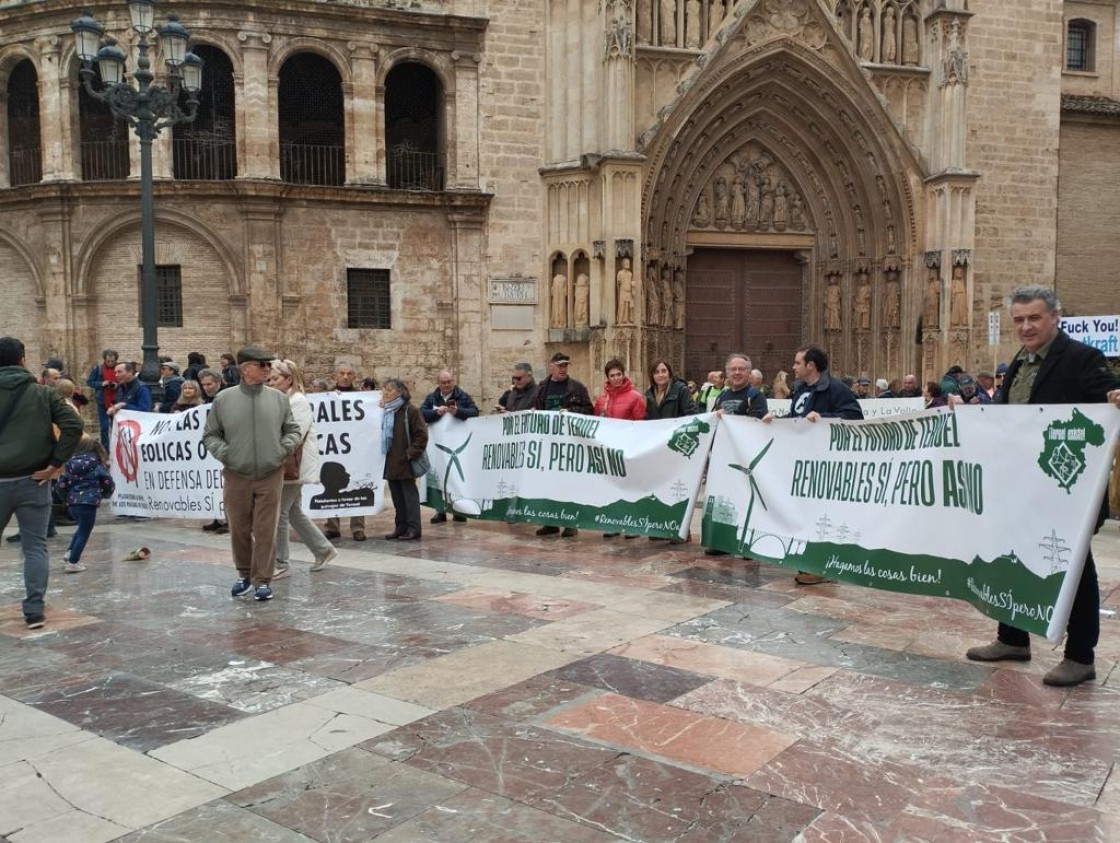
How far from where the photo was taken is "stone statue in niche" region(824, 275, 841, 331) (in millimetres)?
24109

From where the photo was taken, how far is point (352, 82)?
21.2 m

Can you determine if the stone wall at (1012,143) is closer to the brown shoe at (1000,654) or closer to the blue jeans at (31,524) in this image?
the brown shoe at (1000,654)

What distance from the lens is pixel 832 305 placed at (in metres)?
24.2

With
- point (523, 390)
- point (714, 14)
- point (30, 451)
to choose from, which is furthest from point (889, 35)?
point (30, 451)

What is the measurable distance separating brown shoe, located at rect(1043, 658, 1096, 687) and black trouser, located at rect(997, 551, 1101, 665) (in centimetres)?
3

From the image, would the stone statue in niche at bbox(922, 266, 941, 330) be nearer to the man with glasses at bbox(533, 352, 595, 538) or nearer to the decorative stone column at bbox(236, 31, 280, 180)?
the man with glasses at bbox(533, 352, 595, 538)

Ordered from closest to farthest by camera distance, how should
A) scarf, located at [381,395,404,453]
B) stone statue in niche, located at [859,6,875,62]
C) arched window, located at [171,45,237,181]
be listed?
scarf, located at [381,395,404,453] → arched window, located at [171,45,237,181] → stone statue in niche, located at [859,6,875,62]

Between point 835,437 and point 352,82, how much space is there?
16638mm

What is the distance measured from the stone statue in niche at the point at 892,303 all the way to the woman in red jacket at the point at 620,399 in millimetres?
14121

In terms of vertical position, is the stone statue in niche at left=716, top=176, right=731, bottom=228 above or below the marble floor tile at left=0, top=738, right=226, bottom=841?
above

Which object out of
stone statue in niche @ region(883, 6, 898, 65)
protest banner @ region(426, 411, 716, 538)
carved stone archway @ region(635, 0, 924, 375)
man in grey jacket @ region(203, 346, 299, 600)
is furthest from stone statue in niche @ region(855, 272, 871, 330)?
man in grey jacket @ region(203, 346, 299, 600)

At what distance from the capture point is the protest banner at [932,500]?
5387 millimetres

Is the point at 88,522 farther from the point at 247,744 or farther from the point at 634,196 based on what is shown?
the point at 634,196

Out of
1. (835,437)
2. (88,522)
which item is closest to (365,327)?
(88,522)
